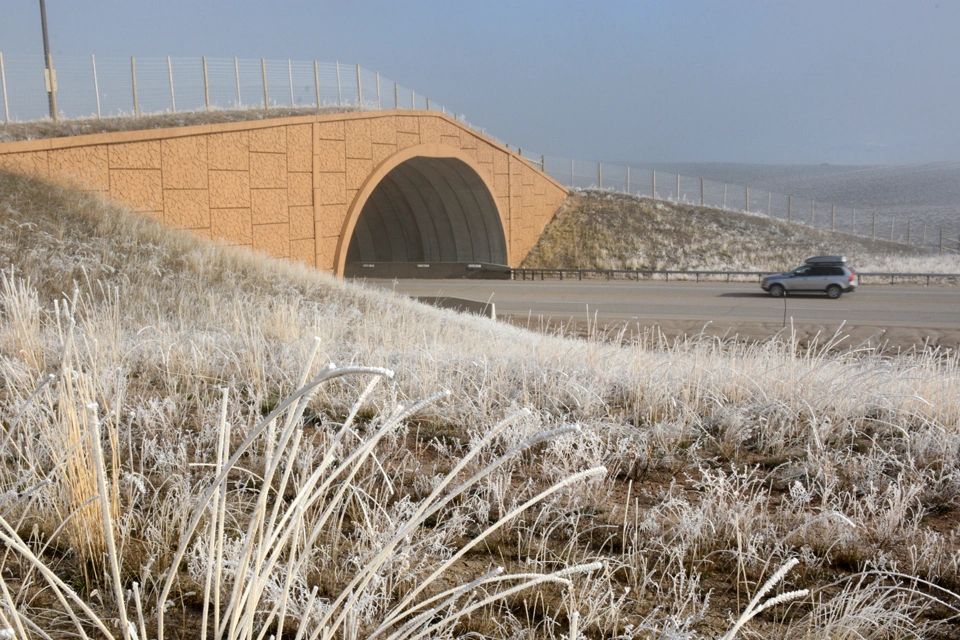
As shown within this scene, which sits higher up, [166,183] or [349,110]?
[349,110]

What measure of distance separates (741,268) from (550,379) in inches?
1693

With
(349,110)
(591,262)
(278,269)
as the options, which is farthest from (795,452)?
(591,262)

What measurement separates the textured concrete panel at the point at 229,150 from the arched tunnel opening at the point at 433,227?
15.4 m

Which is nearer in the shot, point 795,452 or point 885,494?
point 885,494

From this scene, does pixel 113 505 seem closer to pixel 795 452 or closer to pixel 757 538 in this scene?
pixel 757 538

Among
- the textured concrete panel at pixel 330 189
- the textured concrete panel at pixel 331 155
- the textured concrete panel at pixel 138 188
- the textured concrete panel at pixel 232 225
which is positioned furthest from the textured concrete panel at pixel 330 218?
the textured concrete panel at pixel 138 188

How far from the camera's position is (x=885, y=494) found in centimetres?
411

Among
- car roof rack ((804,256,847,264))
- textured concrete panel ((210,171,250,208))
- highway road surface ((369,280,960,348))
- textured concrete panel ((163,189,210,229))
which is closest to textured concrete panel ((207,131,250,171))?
textured concrete panel ((210,171,250,208))

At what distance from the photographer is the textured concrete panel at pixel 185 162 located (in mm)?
23922

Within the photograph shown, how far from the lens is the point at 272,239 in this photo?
27.4m

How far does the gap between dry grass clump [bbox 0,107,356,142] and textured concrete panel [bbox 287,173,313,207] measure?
2519mm

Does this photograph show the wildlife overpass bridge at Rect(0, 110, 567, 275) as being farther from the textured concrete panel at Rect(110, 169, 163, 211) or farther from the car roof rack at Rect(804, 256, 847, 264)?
the car roof rack at Rect(804, 256, 847, 264)

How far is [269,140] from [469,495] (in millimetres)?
25012

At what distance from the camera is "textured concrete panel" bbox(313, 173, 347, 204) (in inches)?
1155
